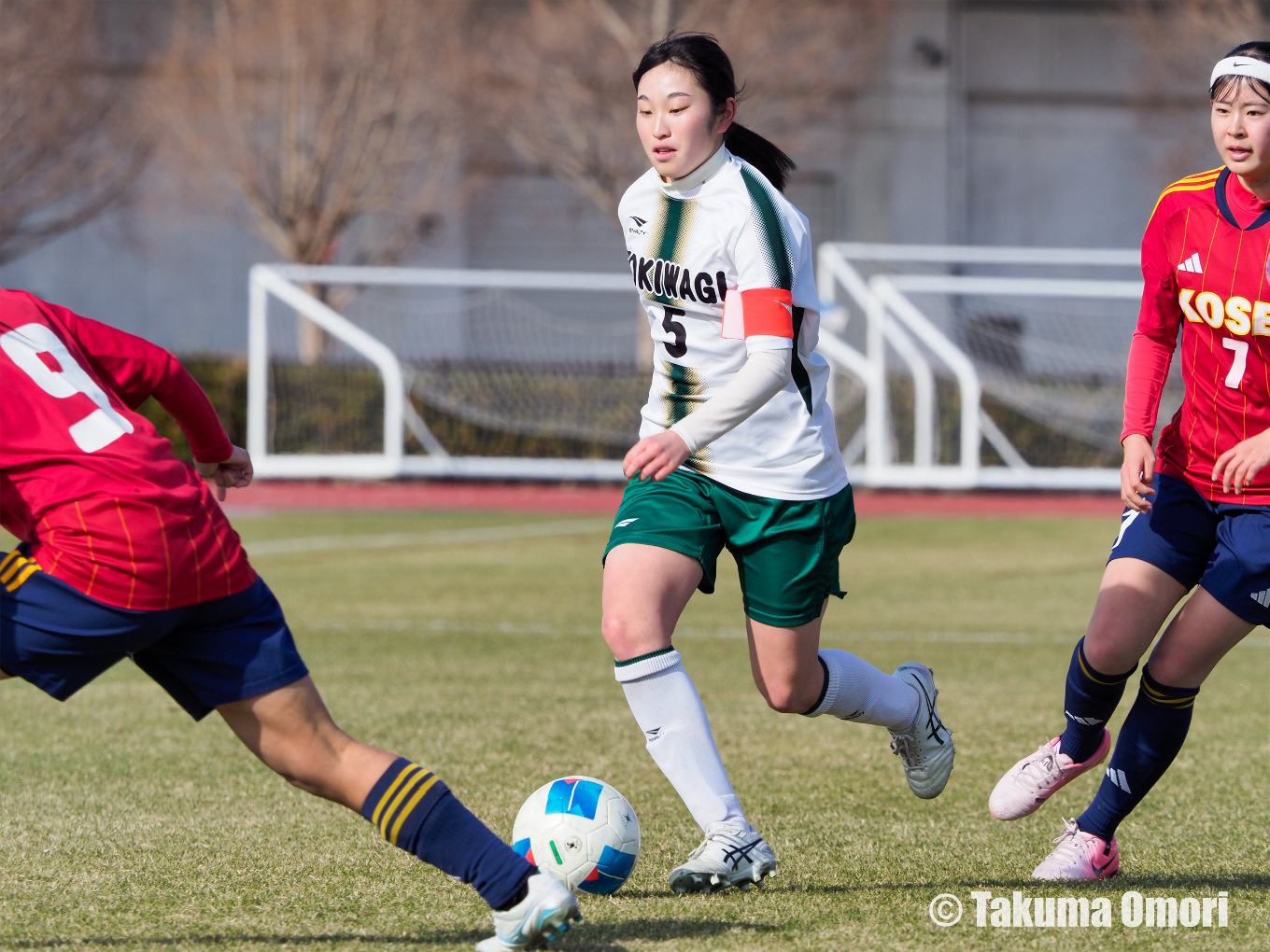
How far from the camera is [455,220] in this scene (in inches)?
1103

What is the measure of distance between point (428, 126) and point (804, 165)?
778 centimetres

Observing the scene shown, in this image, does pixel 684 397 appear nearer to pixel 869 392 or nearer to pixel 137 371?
pixel 137 371

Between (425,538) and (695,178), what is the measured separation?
32.8ft

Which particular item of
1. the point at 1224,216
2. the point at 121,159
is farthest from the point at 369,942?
the point at 121,159

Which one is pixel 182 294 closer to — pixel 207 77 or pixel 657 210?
pixel 207 77

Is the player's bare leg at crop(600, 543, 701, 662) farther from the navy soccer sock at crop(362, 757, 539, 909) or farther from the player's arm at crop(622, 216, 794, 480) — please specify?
the navy soccer sock at crop(362, 757, 539, 909)

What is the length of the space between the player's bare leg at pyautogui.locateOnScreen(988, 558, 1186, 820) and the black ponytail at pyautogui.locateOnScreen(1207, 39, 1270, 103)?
112 centimetres

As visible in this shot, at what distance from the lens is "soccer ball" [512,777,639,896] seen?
3.65 meters

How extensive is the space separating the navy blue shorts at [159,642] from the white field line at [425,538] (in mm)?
8924

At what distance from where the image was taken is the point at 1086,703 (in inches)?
157

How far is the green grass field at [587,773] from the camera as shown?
11.1 feet

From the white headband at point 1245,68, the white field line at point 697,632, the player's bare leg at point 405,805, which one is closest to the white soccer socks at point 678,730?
the player's bare leg at point 405,805

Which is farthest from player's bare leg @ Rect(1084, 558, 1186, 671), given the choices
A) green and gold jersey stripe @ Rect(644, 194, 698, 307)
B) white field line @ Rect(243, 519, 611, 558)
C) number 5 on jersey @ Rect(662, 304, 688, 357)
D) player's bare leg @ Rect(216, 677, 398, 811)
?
white field line @ Rect(243, 519, 611, 558)

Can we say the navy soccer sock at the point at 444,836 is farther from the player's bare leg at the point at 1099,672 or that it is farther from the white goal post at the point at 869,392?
the white goal post at the point at 869,392
